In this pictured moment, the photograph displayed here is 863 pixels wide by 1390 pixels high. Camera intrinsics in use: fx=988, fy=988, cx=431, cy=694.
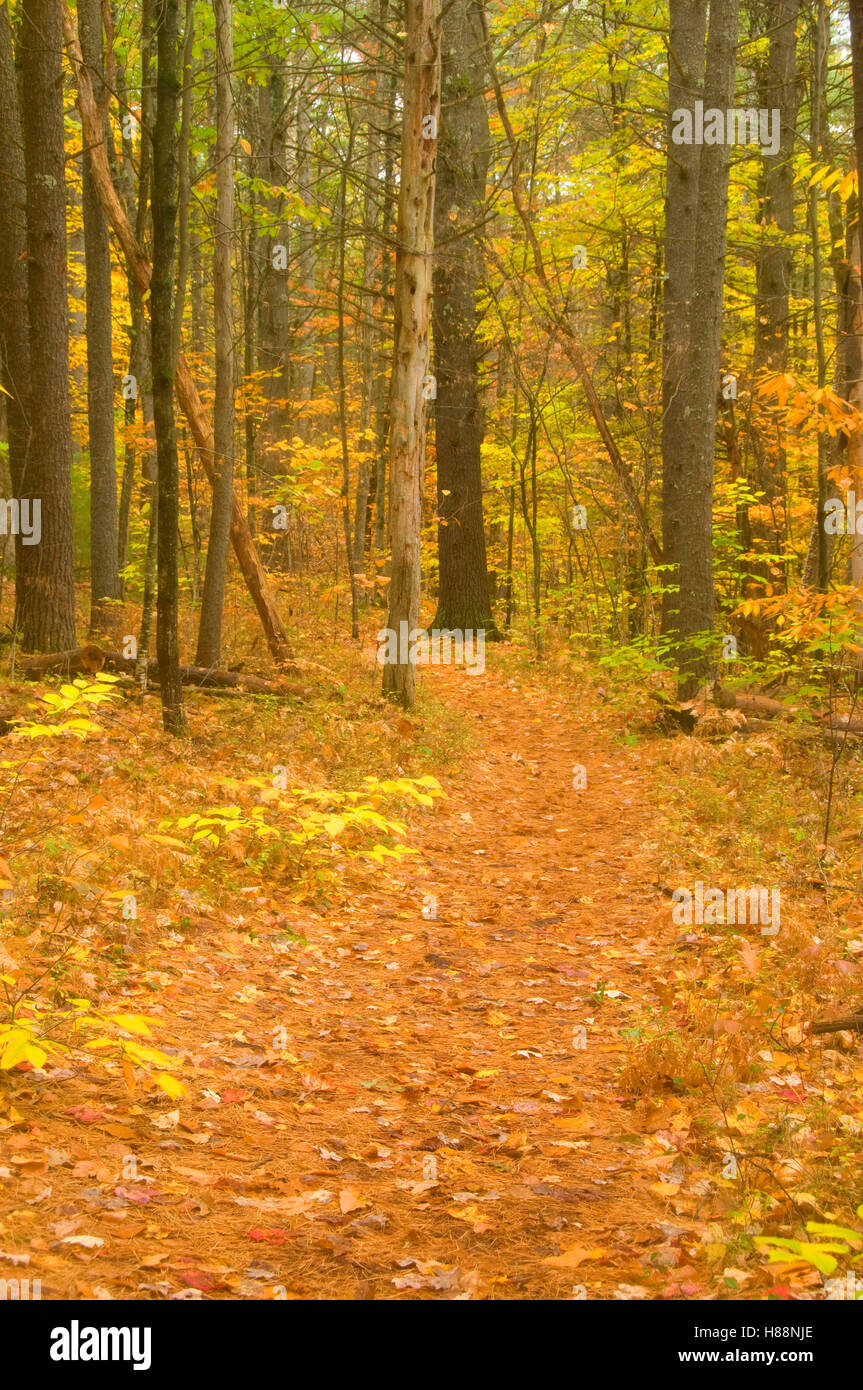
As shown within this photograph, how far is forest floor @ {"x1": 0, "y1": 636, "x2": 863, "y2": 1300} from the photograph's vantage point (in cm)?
304

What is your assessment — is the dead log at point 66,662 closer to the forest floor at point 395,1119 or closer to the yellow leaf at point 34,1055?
the forest floor at point 395,1119

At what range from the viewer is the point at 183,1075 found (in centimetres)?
414

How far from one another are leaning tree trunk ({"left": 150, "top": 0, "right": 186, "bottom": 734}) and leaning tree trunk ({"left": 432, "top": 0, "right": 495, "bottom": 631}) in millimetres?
7104

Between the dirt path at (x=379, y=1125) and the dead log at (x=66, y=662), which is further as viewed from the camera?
the dead log at (x=66, y=662)

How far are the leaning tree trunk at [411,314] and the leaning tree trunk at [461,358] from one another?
417 cm

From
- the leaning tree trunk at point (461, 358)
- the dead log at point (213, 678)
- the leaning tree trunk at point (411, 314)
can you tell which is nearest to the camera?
the leaning tree trunk at point (411, 314)

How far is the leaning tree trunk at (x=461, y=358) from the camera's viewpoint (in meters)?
14.8

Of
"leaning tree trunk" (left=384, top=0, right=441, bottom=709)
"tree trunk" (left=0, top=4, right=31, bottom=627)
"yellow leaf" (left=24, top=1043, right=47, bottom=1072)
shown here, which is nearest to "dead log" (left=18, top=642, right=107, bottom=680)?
"tree trunk" (left=0, top=4, right=31, bottom=627)

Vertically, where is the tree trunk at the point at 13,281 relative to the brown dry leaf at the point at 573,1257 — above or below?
above

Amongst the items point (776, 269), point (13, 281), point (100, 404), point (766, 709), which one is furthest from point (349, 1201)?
point (776, 269)

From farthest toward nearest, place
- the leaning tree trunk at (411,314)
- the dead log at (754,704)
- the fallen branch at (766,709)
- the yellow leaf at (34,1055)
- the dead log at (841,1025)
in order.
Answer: the dead log at (754,704), the leaning tree trunk at (411,314), the fallen branch at (766,709), the dead log at (841,1025), the yellow leaf at (34,1055)

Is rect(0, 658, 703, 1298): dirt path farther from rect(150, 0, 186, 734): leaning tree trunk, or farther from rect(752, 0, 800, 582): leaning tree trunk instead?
rect(752, 0, 800, 582): leaning tree trunk

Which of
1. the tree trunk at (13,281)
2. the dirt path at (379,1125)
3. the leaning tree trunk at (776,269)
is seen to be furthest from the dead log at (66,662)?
the leaning tree trunk at (776,269)

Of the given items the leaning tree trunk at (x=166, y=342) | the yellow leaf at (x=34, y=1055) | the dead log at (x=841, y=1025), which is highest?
the leaning tree trunk at (x=166, y=342)
